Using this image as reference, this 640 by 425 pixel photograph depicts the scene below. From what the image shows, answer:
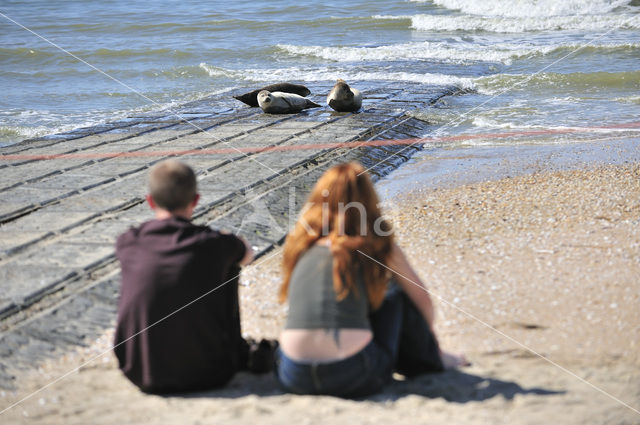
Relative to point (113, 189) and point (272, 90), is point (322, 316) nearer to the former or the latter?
point (113, 189)

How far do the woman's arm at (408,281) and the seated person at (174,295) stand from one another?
2.23ft

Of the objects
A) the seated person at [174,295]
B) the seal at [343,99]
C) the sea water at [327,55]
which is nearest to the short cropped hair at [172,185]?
the seated person at [174,295]

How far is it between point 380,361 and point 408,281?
35cm

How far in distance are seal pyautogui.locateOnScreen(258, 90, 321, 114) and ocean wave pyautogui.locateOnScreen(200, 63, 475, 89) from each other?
399 centimetres

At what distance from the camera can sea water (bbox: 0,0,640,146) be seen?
1212 cm

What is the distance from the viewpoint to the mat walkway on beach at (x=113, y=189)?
4.16 m

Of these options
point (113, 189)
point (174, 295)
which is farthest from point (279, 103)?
Result: point (174, 295)

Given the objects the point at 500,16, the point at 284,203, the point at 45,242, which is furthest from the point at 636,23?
the point at 45,242

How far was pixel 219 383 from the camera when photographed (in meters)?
3.22

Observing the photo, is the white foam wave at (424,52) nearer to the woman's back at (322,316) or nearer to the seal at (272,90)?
the seal at (272,90)

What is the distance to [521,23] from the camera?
2411cm

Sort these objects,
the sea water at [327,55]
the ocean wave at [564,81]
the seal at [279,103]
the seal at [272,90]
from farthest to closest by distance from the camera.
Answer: the ocean wave at [564,81] → the sea water at [327,55] → the seal at [272,90] → the seal at [279,103]

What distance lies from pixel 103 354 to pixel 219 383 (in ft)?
2.65

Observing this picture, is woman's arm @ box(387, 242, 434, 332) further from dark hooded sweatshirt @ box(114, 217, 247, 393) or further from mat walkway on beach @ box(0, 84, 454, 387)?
mat walkway on beach @ box(0, 84, 454, 387)
